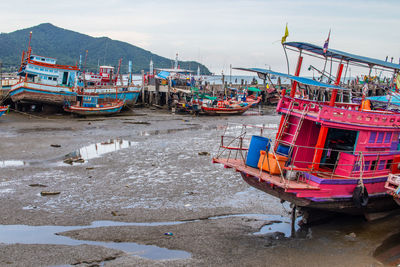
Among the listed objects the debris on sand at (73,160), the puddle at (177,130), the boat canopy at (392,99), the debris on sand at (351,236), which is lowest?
the debris on sand at (73,160)

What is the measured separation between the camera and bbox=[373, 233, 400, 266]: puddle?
9.01 meters

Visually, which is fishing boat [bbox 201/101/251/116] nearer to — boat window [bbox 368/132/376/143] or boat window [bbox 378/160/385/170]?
boat window [bbox 378/160/385/170]

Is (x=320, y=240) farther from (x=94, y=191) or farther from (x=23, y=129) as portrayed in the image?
(x=23, y=129)

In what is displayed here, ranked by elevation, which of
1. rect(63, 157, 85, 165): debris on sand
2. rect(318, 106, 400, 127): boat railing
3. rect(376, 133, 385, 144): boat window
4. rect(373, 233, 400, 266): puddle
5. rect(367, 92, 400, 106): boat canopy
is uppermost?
rect(367, 92, 400, 106): boat canopy

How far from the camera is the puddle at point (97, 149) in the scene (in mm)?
19312

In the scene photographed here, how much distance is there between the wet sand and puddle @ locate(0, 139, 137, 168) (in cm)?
14

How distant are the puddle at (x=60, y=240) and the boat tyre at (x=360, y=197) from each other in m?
5.11

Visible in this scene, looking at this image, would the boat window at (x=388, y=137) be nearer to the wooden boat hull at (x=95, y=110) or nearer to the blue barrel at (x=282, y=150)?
the blue barrel at (x=282, y=150)

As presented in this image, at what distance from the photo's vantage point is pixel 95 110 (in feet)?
119

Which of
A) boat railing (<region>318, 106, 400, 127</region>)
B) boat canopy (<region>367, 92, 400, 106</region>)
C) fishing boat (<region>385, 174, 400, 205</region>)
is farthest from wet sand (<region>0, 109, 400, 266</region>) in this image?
boat canopy (<region>367, 92, 400, 106</region>)

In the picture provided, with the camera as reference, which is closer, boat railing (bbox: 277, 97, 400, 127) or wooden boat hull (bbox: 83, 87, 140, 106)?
boat railing (bbox: 277, 97, 400, 127)

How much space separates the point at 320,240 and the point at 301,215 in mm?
1735

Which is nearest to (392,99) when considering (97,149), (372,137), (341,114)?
(372,137)

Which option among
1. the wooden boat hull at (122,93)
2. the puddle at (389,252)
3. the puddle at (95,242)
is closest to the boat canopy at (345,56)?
the puddle at (389,252)
